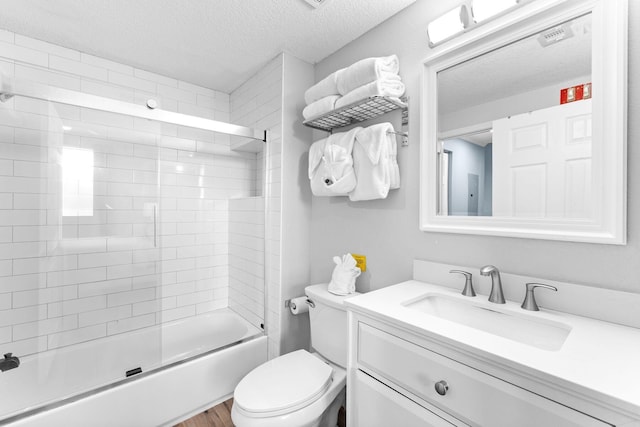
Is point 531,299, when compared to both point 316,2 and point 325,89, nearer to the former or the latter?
point 325,89

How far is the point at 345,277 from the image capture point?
1.59 metres

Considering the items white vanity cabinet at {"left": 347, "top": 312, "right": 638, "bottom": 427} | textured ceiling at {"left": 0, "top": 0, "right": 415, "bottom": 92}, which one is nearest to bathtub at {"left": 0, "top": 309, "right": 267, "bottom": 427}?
white vanity cabinet at {"left": 347, "top": 312, "right": 638, "bottom": 427}

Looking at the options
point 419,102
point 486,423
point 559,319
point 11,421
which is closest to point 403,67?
point 419,102

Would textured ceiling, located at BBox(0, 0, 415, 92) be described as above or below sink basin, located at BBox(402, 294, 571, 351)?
above

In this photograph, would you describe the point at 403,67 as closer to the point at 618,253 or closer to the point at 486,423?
the point at 618,253

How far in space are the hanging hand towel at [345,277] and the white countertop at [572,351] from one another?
0.52 meters

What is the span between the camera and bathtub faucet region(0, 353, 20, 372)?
142 centimetres

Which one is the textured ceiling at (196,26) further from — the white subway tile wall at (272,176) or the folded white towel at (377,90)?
the folded white towel at (377,90)

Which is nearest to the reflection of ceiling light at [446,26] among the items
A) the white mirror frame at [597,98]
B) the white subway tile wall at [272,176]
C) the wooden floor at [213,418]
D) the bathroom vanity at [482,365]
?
the white mirror frame at [597,98]

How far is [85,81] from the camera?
1.96 metres

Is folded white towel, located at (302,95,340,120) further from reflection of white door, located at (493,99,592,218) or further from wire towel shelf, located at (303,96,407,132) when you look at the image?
reflection of white door, located at (493,99,592,218)

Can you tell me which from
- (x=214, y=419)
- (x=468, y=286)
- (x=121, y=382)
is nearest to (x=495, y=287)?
(x=468, y=286)

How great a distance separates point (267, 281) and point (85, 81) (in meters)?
1.91

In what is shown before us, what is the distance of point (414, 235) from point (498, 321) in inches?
20.6
